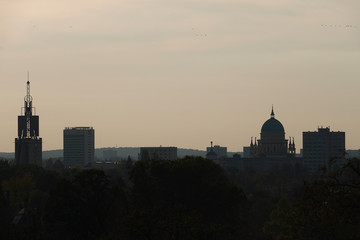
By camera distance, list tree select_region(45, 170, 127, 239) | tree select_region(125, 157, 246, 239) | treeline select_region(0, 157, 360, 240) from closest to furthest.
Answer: treeline select_region(0, 157, 360, 240) → tree select_region(45, 170, 127, 239) → tree select_region(125, 157, 246, 239)

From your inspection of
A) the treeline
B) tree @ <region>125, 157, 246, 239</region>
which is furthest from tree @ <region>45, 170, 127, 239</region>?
tree @ <region>125, 157, 246, 239</region>

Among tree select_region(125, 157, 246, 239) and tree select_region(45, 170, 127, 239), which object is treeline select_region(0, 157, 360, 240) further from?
tree select_region(125, 157, 246, 239)

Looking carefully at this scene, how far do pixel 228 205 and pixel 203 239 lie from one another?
41521 mm

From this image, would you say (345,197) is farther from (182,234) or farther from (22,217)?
(22,217)

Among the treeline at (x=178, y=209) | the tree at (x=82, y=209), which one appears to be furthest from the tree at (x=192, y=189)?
the tree at (x=82, y=209)

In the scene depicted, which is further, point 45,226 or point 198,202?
point 198,202

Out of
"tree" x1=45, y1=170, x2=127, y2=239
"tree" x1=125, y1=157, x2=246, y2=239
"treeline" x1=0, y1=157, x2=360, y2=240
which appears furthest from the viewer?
"tree" x1=125, y1=157, x2=246, y2=239

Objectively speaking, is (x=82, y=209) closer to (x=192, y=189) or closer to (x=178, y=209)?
(x=178, y=209)

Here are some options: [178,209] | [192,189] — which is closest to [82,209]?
[178,209]

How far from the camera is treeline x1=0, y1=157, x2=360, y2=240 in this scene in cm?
5634

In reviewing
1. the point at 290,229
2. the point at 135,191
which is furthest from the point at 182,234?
the point at 135,191

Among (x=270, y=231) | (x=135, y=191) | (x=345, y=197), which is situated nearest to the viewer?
(x=345, y=197)

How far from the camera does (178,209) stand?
8556cm

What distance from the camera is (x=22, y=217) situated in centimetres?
13588
